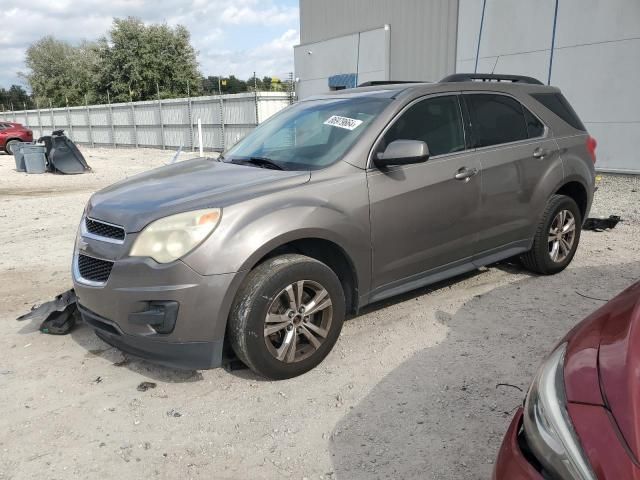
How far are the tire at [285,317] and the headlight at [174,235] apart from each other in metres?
0.38

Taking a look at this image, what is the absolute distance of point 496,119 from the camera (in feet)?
14.4

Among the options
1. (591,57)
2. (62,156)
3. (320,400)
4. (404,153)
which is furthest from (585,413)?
(62,156)

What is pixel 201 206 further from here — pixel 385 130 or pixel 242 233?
pixel 385 130

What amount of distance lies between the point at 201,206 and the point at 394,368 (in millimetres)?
1594

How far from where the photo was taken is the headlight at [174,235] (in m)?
2.85

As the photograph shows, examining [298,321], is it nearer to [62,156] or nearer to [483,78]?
[483,78]

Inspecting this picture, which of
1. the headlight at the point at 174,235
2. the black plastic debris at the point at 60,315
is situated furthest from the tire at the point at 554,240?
the black plastic debris at the point at 60,315

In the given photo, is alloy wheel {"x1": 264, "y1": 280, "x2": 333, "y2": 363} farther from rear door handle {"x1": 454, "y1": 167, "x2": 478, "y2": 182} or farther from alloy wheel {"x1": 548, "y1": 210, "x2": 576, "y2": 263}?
alloy wheel {"x1": 548, "y1": 210, "x2": 576, "y2": 263}

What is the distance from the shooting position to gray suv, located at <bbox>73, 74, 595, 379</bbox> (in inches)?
114

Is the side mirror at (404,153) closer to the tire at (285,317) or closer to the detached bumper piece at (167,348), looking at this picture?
the tire at (285,317)

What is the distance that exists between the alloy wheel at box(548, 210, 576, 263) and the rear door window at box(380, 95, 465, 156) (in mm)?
1464

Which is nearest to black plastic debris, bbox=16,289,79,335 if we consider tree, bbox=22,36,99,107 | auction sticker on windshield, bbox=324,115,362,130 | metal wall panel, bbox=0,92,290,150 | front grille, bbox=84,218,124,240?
front grille, bbox=84,218,124,240

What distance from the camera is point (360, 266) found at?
345 centimetres

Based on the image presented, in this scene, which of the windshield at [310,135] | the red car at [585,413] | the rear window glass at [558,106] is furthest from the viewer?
the rear window glass at [558,106]
